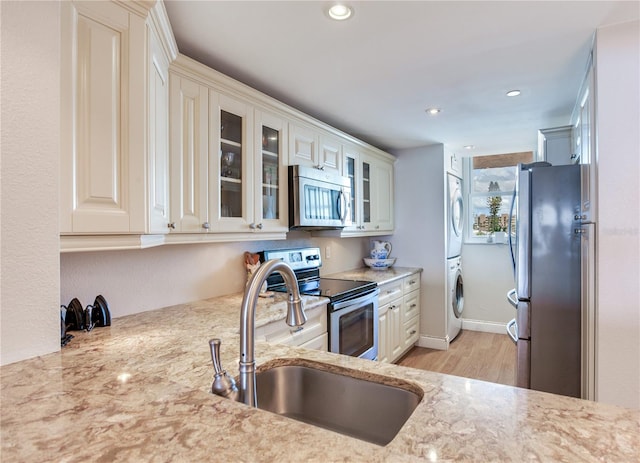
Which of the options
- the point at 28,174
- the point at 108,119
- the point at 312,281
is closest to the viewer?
the point at 28,174

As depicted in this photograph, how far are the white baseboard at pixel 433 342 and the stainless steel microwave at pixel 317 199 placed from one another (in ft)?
6.31

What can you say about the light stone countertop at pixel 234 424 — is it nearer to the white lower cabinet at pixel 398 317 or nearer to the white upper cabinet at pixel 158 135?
the white upper cabinet at pixel 158 135

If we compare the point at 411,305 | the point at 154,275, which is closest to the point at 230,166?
the point at 154,275

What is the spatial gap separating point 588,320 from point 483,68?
1542 mm

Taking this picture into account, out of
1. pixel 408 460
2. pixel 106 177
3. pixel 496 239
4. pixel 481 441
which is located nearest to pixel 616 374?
pixel 481 441

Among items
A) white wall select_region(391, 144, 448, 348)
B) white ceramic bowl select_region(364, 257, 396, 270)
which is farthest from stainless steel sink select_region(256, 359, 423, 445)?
white wall select_region(391, 144, 448, 348)

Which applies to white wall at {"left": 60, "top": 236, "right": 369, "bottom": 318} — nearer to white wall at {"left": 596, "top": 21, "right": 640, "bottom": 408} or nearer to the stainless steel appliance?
the stainless steel appliance

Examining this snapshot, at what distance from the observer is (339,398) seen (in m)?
1.15

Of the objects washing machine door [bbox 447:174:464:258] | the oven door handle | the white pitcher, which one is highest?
washing machine door [bbox 447:174:464:258]

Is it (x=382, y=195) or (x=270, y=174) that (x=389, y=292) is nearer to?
(x=382, y=195)

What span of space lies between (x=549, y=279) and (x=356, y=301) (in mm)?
1294

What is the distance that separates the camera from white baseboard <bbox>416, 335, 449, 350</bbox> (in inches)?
Answer: 159

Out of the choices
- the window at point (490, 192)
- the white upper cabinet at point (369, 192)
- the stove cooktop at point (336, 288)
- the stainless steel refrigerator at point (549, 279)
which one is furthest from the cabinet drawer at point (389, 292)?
the window at point (490, 192)

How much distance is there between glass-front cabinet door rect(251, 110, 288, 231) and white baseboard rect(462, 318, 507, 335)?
135 inches
